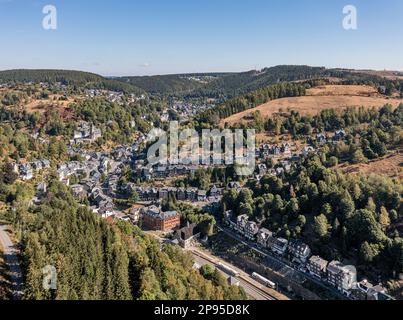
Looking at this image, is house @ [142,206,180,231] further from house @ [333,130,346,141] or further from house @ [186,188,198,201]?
house @ [333,130,346,141]

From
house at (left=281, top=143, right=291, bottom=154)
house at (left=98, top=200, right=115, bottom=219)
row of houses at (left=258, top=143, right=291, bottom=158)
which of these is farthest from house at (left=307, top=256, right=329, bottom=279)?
house at (left=281, top=143, right=291, bottom=154)

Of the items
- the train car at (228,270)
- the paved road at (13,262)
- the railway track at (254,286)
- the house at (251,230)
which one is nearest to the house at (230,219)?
the house at (251,230)

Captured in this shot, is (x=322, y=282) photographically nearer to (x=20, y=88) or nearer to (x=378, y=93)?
(x=378, y=93)

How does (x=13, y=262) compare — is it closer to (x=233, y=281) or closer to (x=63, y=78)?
(x=233, y=281)

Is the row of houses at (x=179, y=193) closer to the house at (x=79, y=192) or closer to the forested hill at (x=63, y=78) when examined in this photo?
the house at (x=79, y=192)

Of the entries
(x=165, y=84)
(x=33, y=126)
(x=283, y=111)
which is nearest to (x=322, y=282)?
(x=283, y=111)

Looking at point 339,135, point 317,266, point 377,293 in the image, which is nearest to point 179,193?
point 317,266
